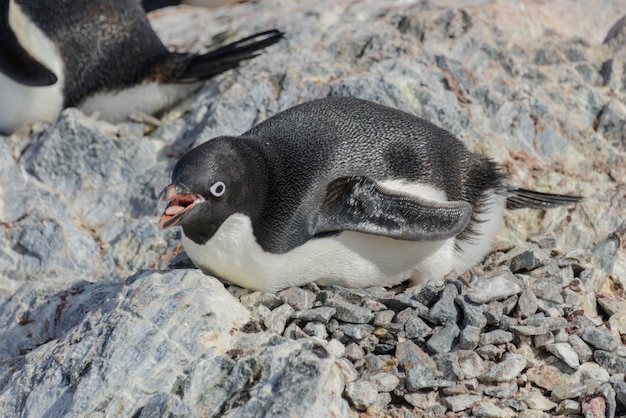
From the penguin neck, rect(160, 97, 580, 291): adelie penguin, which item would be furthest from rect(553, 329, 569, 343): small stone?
the penguin neck

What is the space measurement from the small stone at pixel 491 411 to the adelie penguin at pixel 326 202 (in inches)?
31.0

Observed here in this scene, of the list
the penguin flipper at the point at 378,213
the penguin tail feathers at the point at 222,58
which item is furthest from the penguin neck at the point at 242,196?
the penguin tail feathers at the point at 222,58

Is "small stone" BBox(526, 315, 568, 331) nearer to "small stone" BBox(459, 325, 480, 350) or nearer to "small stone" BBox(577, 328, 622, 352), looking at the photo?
"small stone" BBox(577, 328, 622, 352)

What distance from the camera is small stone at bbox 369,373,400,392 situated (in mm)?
3035

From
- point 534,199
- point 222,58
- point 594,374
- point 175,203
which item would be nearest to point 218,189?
point 175,203

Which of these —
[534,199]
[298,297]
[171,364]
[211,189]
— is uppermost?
[211,189]

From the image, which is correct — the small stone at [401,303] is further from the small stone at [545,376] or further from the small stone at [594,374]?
the small stone at [594,374]

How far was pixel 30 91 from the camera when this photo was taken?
215 inches

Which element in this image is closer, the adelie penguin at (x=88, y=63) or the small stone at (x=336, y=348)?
the small stone at (x=336, y=348)

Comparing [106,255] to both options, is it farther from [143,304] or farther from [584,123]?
Result: [584,123]

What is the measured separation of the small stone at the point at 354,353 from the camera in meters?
3.20

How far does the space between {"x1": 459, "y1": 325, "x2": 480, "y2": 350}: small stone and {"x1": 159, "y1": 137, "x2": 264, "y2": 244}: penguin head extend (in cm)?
88

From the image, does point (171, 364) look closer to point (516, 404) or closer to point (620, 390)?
point (516, 404)

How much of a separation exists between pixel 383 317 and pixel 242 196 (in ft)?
2.23
